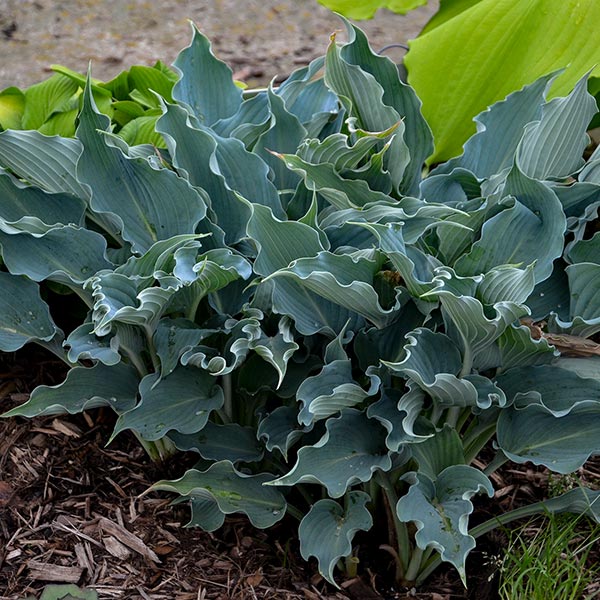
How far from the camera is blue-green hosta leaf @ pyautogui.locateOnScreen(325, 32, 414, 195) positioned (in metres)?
1.71

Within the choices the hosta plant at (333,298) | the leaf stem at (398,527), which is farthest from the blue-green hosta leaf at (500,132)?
the leaf stem at (398,527)

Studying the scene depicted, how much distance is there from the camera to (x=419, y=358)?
58.4 inches

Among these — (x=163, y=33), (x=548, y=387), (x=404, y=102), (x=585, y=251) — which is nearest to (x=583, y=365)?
(x=548, y=387)

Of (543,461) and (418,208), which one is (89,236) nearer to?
(418,208)

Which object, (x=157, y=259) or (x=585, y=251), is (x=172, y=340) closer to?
(x=157, y=259)

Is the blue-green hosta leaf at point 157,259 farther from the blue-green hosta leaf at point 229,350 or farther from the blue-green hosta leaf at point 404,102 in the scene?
the blue-green hosta leaf at point 404,102

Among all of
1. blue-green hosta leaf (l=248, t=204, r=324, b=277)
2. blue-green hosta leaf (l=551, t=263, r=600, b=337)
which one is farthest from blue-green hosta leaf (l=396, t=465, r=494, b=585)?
blue-green hosta leaf (l=248, t=204, r=324, b=277)

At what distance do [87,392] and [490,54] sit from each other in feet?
4.61

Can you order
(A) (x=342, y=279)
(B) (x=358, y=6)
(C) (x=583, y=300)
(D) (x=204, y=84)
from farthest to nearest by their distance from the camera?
(B) (x=358, y=6)
(D) (x=204, y=84)
(C) (x=583, y=300)
(A) (x=342, y=279)

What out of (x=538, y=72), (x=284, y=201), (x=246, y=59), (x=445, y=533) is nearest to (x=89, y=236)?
(x=284, y=201)

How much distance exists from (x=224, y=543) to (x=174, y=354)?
467 mm

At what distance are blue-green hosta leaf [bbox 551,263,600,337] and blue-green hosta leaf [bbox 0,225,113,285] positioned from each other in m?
0.88

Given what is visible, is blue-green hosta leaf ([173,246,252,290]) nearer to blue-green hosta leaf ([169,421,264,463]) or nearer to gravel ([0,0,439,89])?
blue-green hosta leaf ([169,421,264,463])

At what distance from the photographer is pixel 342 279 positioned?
1.49 metres
